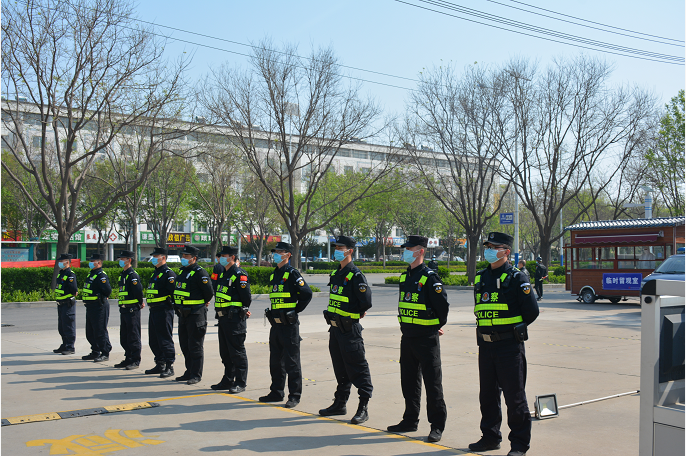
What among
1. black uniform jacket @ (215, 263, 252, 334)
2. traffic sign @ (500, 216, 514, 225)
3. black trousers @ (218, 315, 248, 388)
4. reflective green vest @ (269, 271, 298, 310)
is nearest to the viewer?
reflective green vest @ (269, 271, 298, 310)

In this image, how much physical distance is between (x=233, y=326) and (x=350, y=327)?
2.26m

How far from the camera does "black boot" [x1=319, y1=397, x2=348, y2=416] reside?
7105 millimetres

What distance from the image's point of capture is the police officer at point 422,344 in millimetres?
6230

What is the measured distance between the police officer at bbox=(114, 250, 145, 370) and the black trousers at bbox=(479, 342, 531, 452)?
6.39 metres

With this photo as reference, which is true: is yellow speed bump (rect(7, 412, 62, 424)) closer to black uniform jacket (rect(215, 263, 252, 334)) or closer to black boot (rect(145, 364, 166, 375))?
black uniform jacket (rect(215, 263, 252, 334))

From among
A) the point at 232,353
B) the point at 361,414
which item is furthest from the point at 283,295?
the point at 361,414

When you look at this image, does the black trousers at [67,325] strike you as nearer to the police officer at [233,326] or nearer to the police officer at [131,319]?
the police officer at [131,319]

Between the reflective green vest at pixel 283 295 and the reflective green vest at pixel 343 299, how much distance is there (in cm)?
91

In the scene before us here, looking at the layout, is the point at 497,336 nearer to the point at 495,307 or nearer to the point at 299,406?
the point at 495,307

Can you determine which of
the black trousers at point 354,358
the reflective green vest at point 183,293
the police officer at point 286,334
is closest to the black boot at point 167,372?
the reflective green vest at point 183,293

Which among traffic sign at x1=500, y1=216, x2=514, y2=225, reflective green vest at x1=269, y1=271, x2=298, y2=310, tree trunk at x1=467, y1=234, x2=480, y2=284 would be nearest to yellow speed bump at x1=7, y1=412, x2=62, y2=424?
reflective green vest at x1=269, y1=271, x2=298, y2=310

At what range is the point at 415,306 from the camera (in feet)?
20.9

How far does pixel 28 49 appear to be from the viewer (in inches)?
761

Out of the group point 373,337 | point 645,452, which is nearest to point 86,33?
point 373,337
